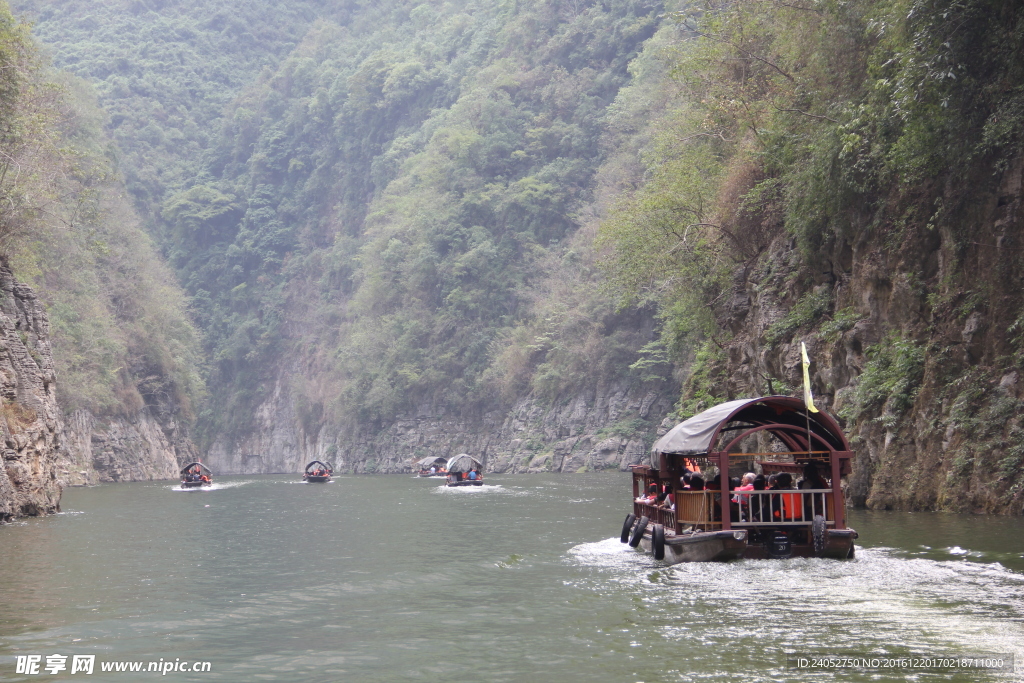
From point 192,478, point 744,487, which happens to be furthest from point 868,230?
point 192,478

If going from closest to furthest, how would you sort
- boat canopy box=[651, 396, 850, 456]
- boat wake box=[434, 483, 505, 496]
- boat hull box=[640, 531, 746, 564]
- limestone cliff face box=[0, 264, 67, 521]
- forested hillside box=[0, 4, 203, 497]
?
1. boat hull box=[640, 531, 746, 564]
2. boat canopy box=[651, 396, 850, 456]
3. limestone cliff face box=[0, 264, 67, 521]
4. forested hillside box=[0, 4, 203, 497]
5. boat wake box=[434, 483, 505, 496]

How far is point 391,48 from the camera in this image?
113375 millimetres

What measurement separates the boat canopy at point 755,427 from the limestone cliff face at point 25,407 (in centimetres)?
1959

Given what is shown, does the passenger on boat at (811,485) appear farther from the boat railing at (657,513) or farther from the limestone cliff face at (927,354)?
the boat railing at (657,513)

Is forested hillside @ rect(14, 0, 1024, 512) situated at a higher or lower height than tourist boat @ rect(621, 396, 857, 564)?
higher

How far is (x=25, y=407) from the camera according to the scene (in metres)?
31.4

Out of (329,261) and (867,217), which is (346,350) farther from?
(867,217)

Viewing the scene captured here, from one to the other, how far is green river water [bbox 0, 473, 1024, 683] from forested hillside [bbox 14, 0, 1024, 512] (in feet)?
20.0

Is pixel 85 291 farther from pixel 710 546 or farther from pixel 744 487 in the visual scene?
pixel 710 546

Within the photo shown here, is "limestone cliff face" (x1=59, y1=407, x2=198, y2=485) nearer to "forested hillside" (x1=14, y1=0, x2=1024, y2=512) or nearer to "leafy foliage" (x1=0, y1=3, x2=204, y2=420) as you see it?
"leafy foliage" (x1=0, y1=3, x2=204, y2=420)

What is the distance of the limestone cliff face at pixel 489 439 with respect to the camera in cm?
6506

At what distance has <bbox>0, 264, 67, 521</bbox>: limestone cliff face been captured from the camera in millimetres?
29188

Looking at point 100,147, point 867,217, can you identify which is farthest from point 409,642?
point 100,147

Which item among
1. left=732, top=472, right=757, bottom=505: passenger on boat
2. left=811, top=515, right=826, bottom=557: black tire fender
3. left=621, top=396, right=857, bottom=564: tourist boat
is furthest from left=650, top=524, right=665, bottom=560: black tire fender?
left=811, top=515, right=826, bottom=557: black tire fender
